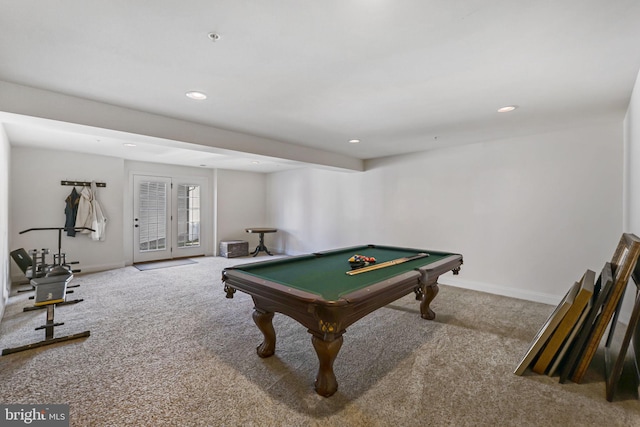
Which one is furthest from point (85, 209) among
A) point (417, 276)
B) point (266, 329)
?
point (417, 276)

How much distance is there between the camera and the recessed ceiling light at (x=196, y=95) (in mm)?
2436

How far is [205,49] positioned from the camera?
1.77 meters

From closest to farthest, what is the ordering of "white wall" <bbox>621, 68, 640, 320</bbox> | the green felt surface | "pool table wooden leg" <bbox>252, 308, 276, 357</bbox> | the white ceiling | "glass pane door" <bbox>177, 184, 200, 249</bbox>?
the white ceiling, the green felt surface, "white wall" <bbox>621, 68, 640, 320</bbox>, "pool table wooden leg" <bbox>252, 308, 276, 357</bbox>, "glass pane door" <bbox>177, 184, 200, 249</bbox>

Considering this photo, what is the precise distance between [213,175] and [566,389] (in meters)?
7.42

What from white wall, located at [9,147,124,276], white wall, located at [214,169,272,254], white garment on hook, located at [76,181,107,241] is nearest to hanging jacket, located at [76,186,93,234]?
white garment on hook, located at [76,181,107,241]

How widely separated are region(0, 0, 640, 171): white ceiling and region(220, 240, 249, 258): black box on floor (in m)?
4.21

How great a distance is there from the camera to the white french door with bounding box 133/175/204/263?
626 centimetres

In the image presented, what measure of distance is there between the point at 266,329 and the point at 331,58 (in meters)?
2.18

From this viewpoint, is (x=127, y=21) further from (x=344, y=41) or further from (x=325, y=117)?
(x=325, y=117)

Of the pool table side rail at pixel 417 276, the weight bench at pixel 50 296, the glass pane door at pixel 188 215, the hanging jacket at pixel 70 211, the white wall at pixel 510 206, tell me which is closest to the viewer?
the pool table side rail at pixel 417 276

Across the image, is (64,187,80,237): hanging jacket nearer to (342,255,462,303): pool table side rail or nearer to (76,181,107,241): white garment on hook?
(76,181,107,241): white garment on hook

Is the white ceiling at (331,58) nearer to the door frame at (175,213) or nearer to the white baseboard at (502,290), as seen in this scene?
the white baseboard at (502,290)

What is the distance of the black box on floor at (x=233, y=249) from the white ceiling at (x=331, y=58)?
421 cm

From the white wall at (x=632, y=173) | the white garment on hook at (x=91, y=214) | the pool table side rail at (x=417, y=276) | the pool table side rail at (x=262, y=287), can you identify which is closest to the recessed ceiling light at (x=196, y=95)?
the pool table side rail at (x=262, y=287)
